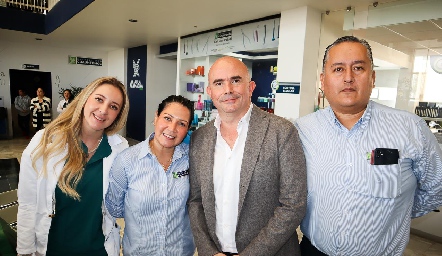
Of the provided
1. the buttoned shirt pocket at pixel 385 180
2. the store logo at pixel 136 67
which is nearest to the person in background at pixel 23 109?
the store logo at pixel 136 67

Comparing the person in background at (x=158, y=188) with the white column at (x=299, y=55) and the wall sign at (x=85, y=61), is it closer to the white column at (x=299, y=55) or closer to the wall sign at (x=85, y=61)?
the white column at (x=299, y=55)

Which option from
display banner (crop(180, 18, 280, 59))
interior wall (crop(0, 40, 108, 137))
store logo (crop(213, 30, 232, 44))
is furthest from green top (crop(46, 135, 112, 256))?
interior wall (crop(0, 40, 108, 137))

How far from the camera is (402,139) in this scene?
1.36 meters

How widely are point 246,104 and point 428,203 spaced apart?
1.12 meters

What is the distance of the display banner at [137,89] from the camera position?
909 centimetres

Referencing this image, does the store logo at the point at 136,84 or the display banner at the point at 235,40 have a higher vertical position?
the display banner at the point at 235,40

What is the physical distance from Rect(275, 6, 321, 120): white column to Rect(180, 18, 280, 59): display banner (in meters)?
0.39

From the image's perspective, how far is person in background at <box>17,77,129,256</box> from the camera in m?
1.56

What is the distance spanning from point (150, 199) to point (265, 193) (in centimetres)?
60

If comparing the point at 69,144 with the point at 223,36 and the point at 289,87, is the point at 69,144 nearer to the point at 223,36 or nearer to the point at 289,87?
the point at 289,87

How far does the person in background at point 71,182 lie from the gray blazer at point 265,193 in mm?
618

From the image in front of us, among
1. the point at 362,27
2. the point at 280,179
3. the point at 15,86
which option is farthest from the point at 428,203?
the point at 15,86

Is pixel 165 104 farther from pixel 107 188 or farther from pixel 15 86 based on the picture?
pixel 15 86

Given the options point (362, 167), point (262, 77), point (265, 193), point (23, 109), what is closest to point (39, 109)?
point (23, 109)
